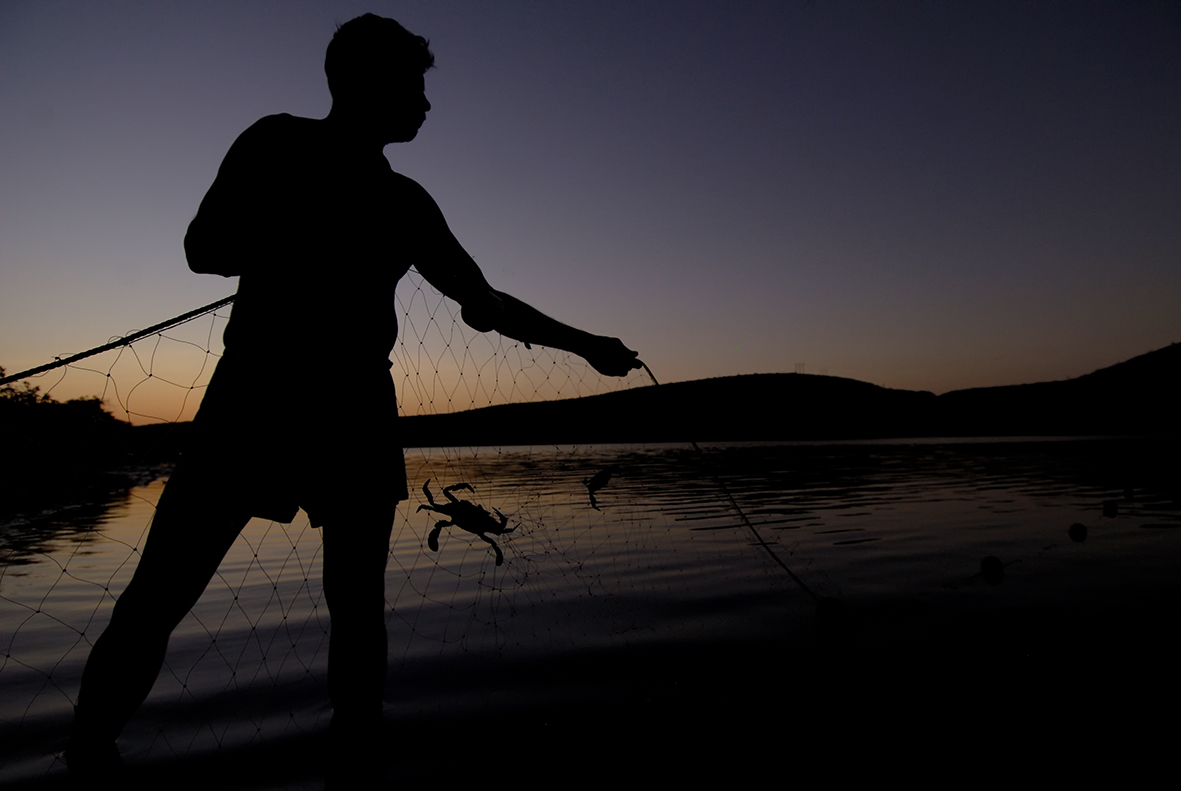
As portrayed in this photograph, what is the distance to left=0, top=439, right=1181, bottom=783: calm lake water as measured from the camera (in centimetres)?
383

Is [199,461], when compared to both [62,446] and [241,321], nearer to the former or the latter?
[241,321]

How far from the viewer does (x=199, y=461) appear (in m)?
2.14

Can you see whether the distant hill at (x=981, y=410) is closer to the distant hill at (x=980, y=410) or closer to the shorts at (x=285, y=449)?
the distant hill at (x=980, y=410)

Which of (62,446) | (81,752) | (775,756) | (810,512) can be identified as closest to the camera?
(81,752)

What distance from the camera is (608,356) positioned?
10.1 feet

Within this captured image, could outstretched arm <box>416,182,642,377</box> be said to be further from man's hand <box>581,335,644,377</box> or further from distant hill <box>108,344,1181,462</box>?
distant hill <box>108,344,1181,462</box>

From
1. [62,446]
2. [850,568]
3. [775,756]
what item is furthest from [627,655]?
[62,446]

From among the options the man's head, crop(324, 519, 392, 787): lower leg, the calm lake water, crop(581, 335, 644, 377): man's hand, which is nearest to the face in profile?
the man's head

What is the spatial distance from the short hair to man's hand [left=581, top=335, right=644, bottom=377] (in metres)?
1.36

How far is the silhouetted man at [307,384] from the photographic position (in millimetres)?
2104

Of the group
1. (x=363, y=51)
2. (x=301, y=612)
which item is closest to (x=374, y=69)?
(x=363, y=51)

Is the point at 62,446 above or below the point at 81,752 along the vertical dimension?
above

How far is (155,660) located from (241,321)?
3.68ft

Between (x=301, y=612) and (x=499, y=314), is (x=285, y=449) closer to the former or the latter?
(x=499, y=314)
